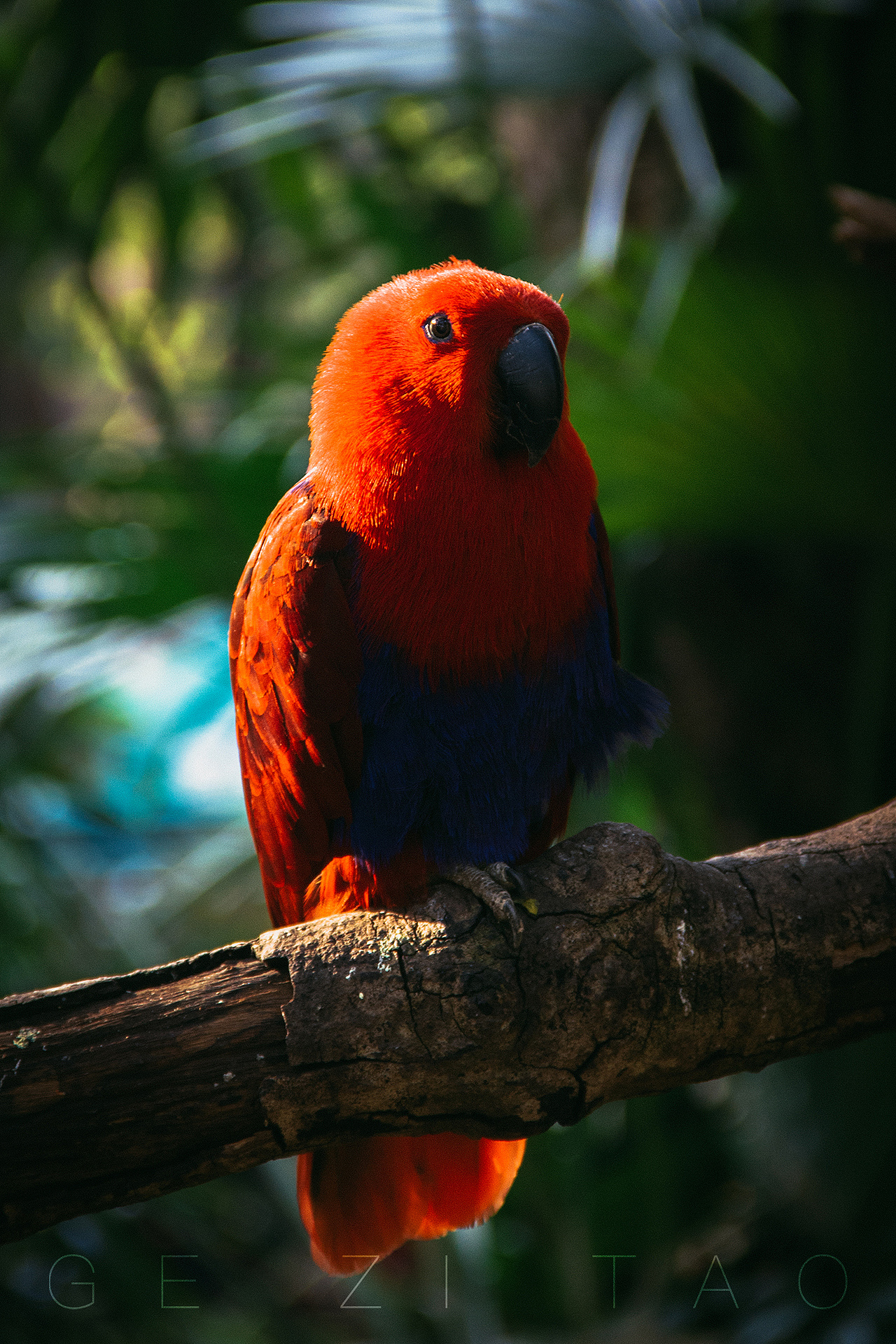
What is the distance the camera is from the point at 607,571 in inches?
67.1

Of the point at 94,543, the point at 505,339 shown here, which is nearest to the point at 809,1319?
the point at 505,339

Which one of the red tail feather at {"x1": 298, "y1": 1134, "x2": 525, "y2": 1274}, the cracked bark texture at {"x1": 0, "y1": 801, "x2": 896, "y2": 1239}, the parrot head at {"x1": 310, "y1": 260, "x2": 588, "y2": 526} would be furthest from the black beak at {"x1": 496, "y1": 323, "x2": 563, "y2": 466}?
the red tail feather at {"x1": 298, "y1": 1134, "x2": 525, "y2": 1274}

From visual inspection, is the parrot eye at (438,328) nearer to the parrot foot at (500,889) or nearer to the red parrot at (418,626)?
the red parrot at (418,626)

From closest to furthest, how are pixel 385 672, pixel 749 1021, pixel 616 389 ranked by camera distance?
pixel 749 1021 → pixel 385 672 → pixel 616 389

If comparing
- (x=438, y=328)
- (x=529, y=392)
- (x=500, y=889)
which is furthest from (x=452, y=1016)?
(x=438, y=328)

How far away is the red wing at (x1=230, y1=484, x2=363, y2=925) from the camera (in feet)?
4.74

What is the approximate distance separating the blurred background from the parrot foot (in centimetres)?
41

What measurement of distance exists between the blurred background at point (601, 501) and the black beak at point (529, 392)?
61 cm

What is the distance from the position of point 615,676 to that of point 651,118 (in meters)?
2.09

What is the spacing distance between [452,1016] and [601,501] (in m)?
1.31

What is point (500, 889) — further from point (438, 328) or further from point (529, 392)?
point (438, 328)

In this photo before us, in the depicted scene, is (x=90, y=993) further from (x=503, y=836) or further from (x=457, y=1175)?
(x=457, y=1175)

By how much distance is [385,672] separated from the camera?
4.77 ft

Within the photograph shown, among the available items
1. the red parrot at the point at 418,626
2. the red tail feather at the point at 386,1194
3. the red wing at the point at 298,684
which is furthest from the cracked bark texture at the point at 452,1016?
the red tail feather at the point at 386,1194
